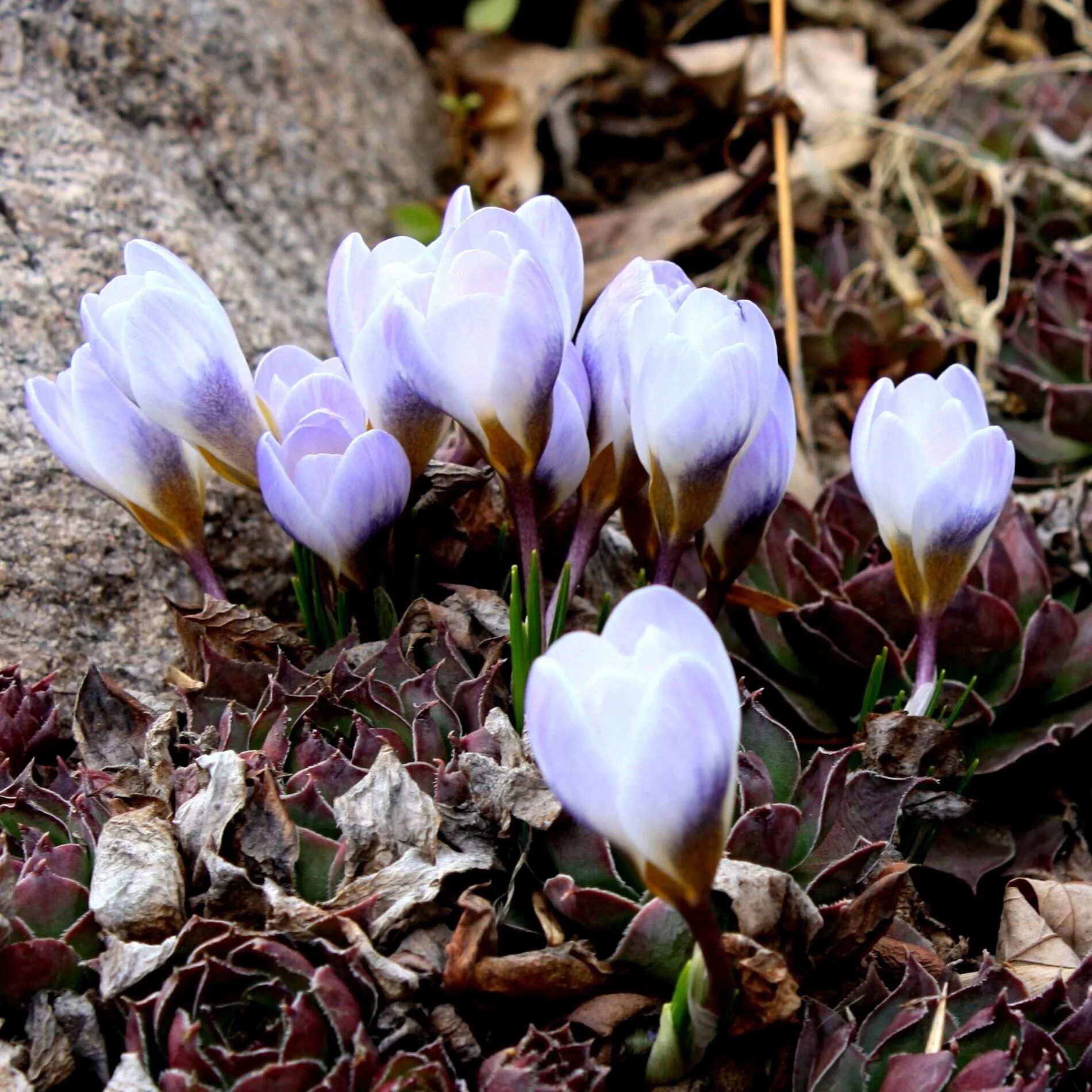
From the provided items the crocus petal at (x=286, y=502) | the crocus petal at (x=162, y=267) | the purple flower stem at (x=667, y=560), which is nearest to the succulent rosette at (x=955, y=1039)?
the purple flower stem at (x=667, y=560)

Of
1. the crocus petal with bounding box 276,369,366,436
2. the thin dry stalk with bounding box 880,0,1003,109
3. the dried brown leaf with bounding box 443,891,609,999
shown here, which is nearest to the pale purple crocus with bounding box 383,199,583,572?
the crocus petal with bounding box 276,369,366,436

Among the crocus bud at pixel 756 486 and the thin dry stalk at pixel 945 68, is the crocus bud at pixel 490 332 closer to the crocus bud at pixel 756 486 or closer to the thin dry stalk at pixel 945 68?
the crocus bud at pixel 756 486

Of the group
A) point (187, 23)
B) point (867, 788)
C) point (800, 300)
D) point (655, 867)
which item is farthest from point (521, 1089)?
point (187, 23)

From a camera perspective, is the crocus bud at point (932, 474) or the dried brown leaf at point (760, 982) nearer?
the dried brown leaf at point (760, 982)

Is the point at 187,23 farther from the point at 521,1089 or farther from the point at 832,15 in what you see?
the point at 521,1089

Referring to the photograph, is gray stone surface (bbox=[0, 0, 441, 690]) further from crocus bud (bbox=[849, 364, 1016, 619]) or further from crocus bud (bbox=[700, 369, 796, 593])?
crocus bud (bbox=[849, 364, 1016, 619])

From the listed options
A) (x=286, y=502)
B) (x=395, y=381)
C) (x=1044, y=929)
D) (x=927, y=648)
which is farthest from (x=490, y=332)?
(x=1044, y=929)
